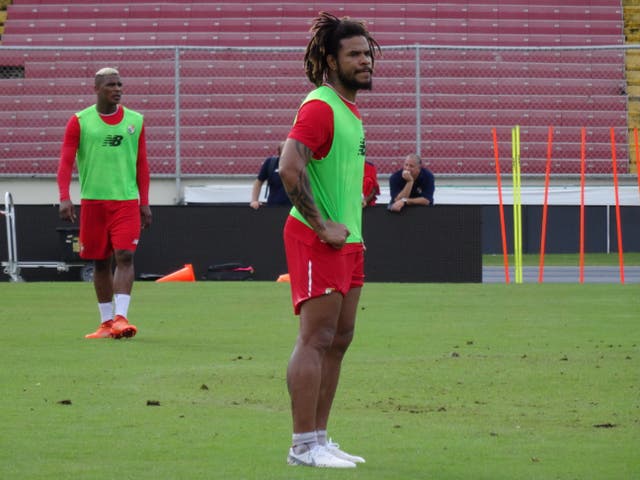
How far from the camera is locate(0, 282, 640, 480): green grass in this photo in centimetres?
557

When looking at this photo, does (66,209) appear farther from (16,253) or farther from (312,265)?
(16,253)

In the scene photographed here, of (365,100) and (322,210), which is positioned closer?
(322,210)

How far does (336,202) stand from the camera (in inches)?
218

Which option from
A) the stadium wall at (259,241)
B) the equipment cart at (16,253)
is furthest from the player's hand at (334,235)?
the equipment cart at (16,253)

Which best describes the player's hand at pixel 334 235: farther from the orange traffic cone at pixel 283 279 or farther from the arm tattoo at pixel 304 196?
the orange traffic cone at pixel 283 279

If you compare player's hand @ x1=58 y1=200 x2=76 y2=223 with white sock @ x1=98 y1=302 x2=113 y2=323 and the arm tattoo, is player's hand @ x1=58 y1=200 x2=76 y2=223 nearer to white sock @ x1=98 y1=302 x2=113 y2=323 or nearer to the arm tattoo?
white sock @ x1=98 y1=302 x2=113 y2=323

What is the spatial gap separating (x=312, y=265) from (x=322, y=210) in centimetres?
23

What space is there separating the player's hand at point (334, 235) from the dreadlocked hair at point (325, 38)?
1.96 ft

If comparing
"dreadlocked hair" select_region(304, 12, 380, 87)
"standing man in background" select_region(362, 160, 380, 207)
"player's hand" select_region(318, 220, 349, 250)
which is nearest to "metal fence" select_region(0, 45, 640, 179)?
"standing man in background" select_region(362, 160, 380, 207)

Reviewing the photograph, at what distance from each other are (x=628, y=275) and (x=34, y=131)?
36.7 feet

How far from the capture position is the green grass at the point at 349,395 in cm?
557

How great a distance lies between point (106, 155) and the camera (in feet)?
36.0

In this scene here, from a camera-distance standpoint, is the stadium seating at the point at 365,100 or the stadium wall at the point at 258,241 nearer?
the stadium wall at the point at 258,241

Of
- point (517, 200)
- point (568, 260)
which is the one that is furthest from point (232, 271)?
point (568, 260)
